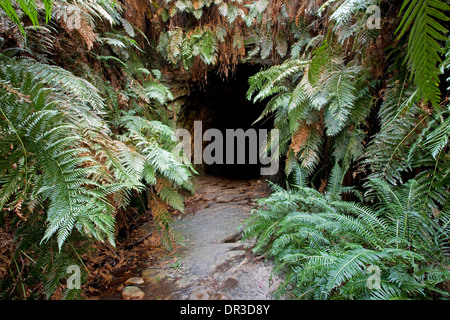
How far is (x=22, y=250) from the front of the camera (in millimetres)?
1595

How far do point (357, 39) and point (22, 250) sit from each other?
11.0ft

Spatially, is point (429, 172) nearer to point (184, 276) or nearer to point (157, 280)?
point (184, 276)

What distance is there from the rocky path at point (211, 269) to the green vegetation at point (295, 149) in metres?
0.27

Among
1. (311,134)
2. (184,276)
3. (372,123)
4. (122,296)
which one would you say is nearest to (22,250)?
(122,296)

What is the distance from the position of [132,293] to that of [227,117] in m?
7.15

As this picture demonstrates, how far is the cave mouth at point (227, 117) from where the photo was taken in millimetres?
5710
